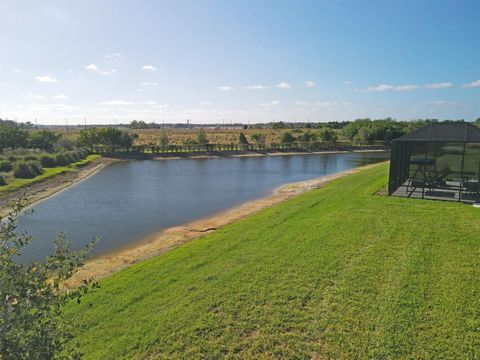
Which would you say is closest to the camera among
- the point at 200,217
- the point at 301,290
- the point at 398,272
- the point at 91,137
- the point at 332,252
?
the point at 301,290

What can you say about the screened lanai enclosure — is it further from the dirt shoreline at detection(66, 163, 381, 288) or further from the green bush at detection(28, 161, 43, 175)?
the green bush at detection(28, 161, 43, 175)

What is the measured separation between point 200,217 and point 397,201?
10111 millimetres

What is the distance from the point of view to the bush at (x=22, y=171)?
3035cm

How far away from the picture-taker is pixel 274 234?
492 inches

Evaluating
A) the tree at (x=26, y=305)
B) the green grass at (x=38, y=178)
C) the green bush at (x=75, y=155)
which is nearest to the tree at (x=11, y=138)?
the green bush at (x=75, y=155)

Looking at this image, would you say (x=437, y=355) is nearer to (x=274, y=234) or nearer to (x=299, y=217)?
(x=274, y=234)

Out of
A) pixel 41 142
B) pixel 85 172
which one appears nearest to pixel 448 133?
pixel 85 172

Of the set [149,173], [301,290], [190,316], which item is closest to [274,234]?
[301,290]

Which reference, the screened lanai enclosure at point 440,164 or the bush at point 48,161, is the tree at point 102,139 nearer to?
the bush at point 48,161

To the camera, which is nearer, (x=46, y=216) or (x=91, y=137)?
(x=46, y=216)

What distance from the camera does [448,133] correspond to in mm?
15656

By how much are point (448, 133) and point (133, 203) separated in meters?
19.3

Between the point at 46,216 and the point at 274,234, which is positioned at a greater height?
the point at 274,234

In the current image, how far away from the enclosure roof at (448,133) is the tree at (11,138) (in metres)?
45.7
